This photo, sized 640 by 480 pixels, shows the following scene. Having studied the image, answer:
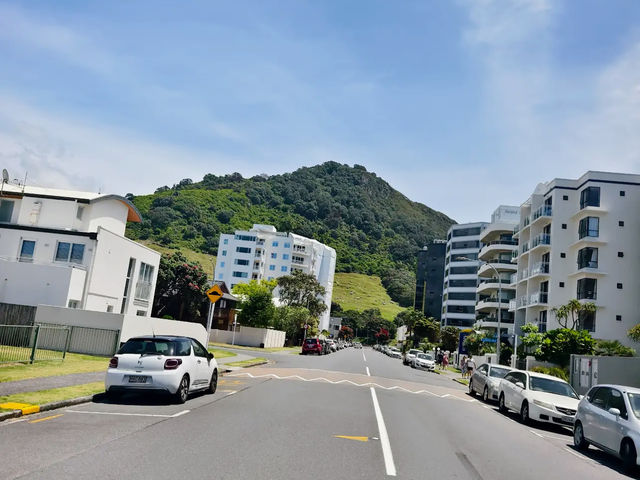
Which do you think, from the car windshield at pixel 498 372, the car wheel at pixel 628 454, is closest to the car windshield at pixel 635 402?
the car wheel at pixel 628 454

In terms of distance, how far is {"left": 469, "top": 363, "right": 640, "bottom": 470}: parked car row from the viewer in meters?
11.5

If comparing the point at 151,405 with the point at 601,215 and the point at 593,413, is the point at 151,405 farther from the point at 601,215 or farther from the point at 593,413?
the point at 601,215

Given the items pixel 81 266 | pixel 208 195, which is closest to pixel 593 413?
pixel 81 266

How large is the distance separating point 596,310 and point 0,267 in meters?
45.5

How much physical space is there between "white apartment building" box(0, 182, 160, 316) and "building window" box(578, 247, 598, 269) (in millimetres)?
37748

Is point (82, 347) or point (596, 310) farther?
point (596, 310)

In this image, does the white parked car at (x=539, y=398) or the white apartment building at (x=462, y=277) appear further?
the white apartment building at (x=462, y=277)

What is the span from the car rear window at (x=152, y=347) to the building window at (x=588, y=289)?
46388mm

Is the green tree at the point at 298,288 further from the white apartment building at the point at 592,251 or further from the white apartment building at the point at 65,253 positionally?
the white apartment building at the point at 65,253

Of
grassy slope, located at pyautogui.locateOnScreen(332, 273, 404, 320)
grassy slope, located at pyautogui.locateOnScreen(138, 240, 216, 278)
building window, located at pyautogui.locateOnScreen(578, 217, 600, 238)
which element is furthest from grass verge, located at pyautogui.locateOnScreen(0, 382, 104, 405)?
grassy slope, located at pyautogui.locateOnScreen(332, 273, 404, 320)

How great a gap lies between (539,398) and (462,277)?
9757 cm

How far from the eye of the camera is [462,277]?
369ft

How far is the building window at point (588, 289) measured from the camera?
5219 cm

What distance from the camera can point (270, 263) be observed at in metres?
126
